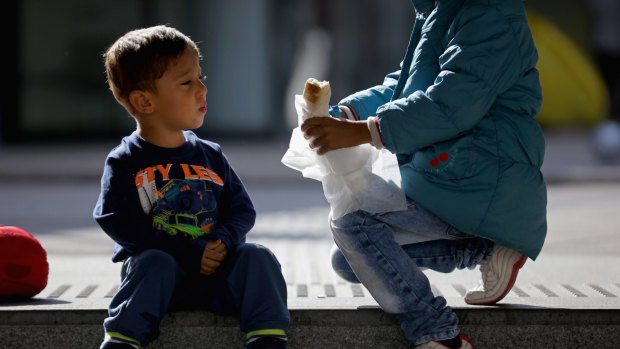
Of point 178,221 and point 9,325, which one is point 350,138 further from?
point 9,325

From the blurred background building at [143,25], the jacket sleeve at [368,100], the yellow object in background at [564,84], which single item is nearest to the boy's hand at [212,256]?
the jacket sleeve at [368,100]

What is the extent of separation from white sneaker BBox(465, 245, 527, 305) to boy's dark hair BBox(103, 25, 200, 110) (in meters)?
1.17

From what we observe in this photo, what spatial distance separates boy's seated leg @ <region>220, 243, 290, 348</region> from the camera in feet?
11.8

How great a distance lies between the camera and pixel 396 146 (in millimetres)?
3615

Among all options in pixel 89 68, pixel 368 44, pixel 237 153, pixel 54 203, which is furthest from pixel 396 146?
pixel 368 44

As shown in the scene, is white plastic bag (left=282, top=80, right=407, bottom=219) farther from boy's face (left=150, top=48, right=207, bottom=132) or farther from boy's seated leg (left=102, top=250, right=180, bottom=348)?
boy's seated leg (left=102, top=250, right=180, bottom=348)

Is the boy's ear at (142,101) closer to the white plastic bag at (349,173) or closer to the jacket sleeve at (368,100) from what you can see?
the white plastic bag at (349,173)

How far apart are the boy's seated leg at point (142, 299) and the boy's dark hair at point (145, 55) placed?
0.57 meters

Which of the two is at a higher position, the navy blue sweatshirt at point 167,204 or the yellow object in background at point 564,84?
the navy blue sweatshirt at point 167,204

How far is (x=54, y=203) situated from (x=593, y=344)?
7.23 meters

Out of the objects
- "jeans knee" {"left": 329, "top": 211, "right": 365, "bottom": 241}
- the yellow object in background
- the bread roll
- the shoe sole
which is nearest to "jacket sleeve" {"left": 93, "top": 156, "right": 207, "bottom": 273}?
"jeans knee" {"left": 329, "top": 211, "right": 365, "bottom": 241}

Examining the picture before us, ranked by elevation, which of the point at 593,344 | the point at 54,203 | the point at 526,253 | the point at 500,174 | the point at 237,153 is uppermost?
the point at 500,174

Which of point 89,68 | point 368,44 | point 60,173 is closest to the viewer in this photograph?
point 60,173

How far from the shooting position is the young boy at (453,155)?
11.9ft
